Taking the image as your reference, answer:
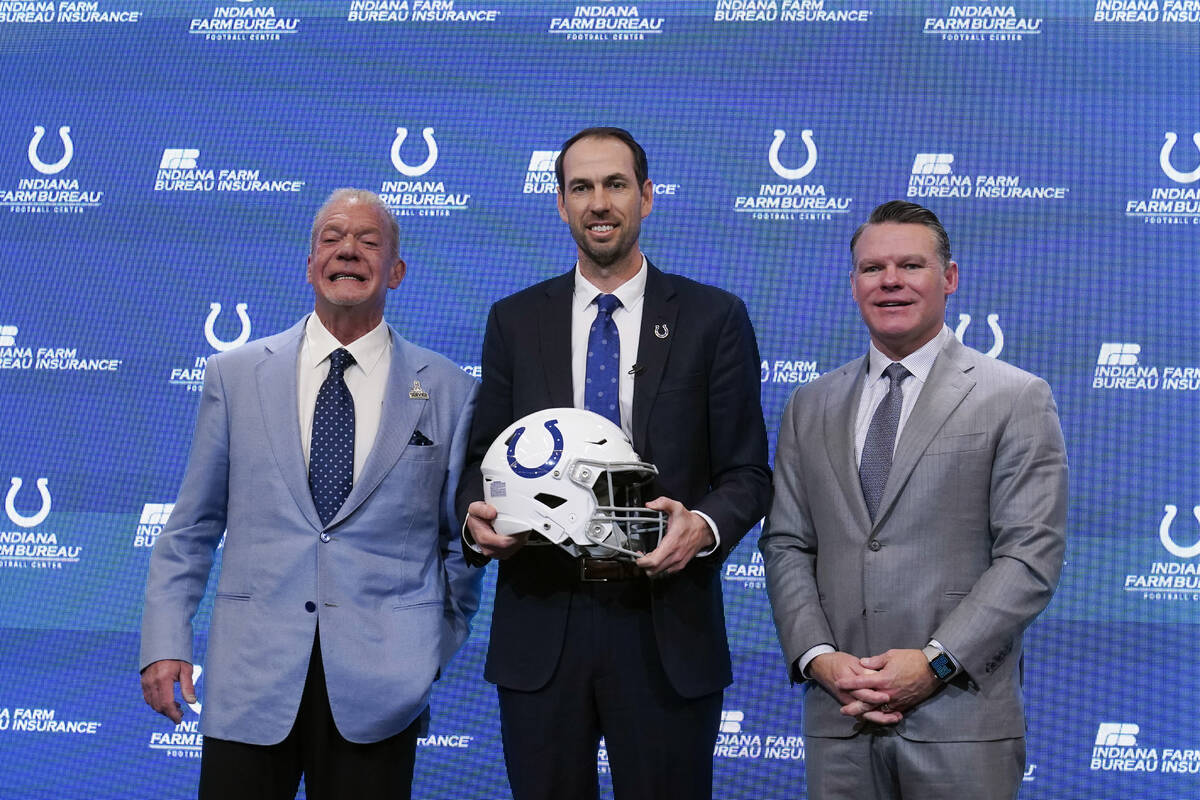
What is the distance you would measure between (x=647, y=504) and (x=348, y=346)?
3.39 feet

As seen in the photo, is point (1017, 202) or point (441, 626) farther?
point (1017, 202)

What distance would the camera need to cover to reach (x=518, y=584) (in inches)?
116

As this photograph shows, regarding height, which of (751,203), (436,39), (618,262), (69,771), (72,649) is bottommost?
(69,771)

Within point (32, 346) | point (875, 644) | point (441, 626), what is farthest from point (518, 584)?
point (32, 346)

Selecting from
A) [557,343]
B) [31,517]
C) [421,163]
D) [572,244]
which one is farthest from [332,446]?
[31,517]

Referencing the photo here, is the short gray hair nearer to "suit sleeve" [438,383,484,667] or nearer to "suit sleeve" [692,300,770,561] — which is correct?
"suit sleeve" [692,300,770,561]

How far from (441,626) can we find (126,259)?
3.15m

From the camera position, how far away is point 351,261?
3.19m

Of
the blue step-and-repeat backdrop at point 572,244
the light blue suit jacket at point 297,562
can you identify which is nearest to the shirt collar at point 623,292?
the light blue suit jacket at point 297,562

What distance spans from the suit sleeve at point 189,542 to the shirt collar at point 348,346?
266mm

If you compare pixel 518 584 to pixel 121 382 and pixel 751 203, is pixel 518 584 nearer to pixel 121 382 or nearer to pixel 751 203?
pixel 751 203

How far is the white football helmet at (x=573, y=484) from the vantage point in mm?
2721

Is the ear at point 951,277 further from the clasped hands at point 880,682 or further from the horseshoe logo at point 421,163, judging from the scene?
the horseshoe logo at point 421,163

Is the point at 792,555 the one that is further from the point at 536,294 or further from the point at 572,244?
the point at 572,244
